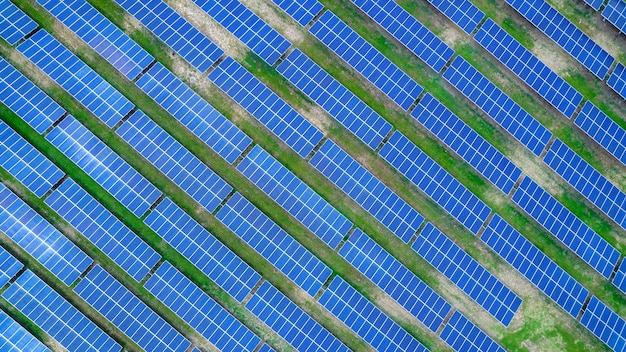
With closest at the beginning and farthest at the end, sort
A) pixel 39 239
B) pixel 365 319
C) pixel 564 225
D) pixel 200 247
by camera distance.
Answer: pixel 39 239 < pixel 200 247 < pixel 365 319 < pixel 564 225

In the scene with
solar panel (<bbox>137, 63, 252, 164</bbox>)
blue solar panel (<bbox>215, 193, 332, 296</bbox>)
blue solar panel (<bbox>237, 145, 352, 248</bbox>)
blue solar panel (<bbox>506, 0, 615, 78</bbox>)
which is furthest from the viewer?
blue solar panel (<bbox>506, 0, 615, 78</bbox>)

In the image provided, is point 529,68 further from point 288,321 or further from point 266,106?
point 288,321

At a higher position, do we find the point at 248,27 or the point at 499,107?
the point at 499,107

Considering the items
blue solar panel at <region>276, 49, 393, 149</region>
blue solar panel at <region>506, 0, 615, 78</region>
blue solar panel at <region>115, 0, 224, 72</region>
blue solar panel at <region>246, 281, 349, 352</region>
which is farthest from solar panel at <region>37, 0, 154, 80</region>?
blue solar panel at <region>506, 0, 615, 78</region>

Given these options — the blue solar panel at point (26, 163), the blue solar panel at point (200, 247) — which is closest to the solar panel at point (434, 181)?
the blue solar panel at point (200, 247)

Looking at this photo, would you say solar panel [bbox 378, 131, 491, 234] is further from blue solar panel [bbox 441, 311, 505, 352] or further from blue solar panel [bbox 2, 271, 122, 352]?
blue solar panel [bbox 2, 271, 122, 352]

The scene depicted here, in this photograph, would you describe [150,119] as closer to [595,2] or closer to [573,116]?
[573,116]

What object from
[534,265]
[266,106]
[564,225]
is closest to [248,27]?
[266,106]
